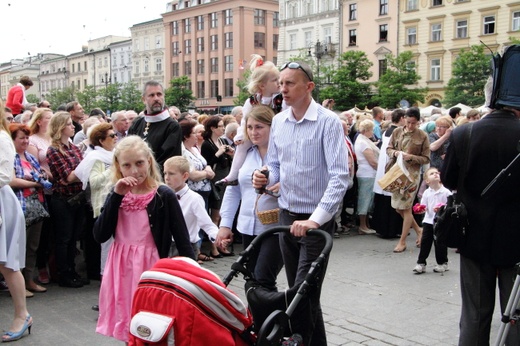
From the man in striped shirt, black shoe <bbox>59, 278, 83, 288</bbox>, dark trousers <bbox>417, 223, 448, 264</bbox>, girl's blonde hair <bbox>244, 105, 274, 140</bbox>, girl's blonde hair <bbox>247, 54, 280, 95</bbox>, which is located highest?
girl's blonde hair <bbox>247, 54, 280, 95</bbox>

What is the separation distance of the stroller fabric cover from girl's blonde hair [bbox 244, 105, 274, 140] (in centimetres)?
192

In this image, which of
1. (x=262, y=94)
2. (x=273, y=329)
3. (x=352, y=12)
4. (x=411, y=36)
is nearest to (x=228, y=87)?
(x=352, y=12)

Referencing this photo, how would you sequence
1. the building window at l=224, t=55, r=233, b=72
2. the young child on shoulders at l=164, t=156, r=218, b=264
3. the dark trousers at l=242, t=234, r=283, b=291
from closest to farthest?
1. the dark trousers at l=242, t=234, r=283, b=291
2. the young child on shoulders at l=164, t=156, r=218, b=264
3. the building window at l=224, t=55, r=233, b=72

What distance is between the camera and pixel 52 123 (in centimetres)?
738

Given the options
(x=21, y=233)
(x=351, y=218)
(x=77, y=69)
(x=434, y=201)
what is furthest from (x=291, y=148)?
(x=77, y=69)

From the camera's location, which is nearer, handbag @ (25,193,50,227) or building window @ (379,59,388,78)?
handbag @ (25,193,50,227)

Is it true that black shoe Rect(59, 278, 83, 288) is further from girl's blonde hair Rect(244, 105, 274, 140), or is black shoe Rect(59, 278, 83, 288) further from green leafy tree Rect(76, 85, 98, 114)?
green leafy tree Rect(76, 85, 98, 114)

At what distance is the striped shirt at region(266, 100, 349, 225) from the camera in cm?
406

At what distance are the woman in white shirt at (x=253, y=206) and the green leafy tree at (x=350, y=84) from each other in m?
47.9

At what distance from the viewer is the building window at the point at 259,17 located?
85.9 meters

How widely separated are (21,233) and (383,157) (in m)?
6.77

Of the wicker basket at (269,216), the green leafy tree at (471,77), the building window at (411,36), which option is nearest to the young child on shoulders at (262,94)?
the wicker basket at (269,216)

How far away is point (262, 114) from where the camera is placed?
16.0 feet

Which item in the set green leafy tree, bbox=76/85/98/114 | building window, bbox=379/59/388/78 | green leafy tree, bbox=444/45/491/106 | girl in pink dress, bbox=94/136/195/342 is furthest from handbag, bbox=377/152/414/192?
green leafy tree, bbox=76/85/98/114
